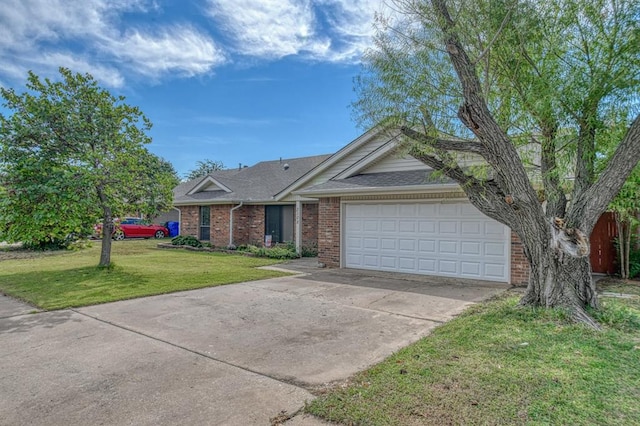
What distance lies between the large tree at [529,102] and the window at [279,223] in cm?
1071

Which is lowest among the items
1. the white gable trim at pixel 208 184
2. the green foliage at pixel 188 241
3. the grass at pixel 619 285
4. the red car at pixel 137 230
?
the grass at pixel 619 285

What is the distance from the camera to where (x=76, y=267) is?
1185cm

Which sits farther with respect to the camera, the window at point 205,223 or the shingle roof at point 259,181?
the window at point 205,223

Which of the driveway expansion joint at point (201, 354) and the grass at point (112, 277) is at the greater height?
the grass at point (112, 277)

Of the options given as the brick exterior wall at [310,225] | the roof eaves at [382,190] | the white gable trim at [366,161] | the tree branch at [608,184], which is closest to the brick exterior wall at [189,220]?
the brick exterior wall at [310,225]

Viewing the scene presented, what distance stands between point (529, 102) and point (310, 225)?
10.8 m

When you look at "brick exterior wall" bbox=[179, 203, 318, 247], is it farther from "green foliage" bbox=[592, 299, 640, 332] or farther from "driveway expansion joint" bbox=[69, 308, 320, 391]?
"green foliage" bbox=[592, 299, 640, 332]

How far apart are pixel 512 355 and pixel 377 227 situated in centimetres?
730

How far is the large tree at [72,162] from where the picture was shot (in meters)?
8.87

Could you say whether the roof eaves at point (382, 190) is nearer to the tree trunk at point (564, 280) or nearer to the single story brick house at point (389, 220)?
the single story brick house at point (389, 220)

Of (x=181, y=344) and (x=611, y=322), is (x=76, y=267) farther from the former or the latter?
(x=611, y=322)

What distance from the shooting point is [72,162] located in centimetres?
989

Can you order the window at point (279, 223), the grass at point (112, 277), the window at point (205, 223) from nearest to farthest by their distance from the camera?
the grass at point (112, 277), the window at point (279, 223), the window at point (205, 223)

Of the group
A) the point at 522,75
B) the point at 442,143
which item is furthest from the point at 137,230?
the point at 522,75
